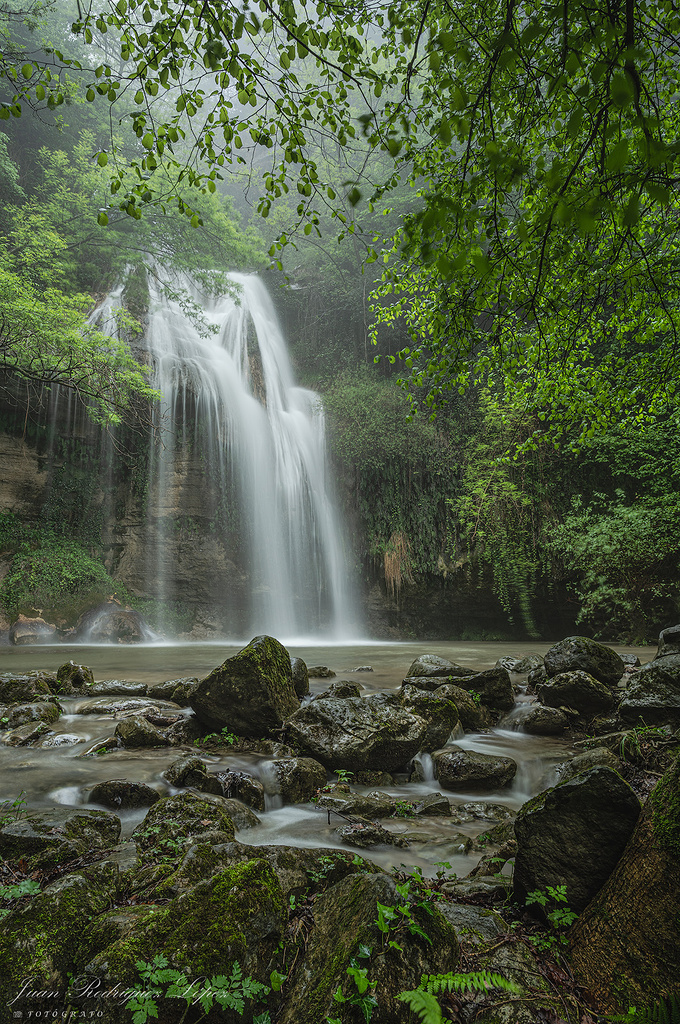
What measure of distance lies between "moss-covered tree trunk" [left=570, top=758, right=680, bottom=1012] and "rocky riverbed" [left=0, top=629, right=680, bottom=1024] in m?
0.15

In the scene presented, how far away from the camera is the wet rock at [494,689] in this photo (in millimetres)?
6609

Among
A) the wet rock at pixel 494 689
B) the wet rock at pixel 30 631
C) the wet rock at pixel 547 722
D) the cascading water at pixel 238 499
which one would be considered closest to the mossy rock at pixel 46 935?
the wet rock at pixel 547 722

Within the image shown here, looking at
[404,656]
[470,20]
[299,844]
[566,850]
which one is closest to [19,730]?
[299,844]

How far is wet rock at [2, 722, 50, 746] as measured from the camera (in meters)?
5.16

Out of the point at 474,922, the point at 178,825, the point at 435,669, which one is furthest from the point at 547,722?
the point at 178,825

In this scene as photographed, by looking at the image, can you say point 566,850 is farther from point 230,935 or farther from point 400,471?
point 400,471

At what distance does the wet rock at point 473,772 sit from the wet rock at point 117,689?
476 cm

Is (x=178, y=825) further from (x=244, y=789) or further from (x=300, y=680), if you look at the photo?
(x=300, y=680)

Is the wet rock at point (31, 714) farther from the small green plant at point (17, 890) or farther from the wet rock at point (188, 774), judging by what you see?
the small green plant at point (17, 890)

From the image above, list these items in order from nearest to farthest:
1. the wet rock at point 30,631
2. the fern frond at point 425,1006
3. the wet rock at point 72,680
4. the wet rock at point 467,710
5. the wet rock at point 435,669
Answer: the fern frond at point 425,1006 → the wet rock at point 467,710 → the wet rock at point 72,680 → the wet rock at point 435,669 → the wet rock at point 30,631

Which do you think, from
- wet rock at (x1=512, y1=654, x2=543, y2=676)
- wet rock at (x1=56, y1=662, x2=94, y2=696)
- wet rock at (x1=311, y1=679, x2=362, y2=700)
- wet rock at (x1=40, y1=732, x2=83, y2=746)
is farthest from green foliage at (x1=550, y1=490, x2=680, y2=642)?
wet rock at (x1=40, y1=732, x2=83, y2=746)

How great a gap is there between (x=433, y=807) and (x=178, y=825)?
2.07 meters

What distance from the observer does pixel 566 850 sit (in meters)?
2.37

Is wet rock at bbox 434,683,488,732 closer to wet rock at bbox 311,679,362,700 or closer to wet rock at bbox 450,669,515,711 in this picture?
wet rock at bbox 450,669,515,711
